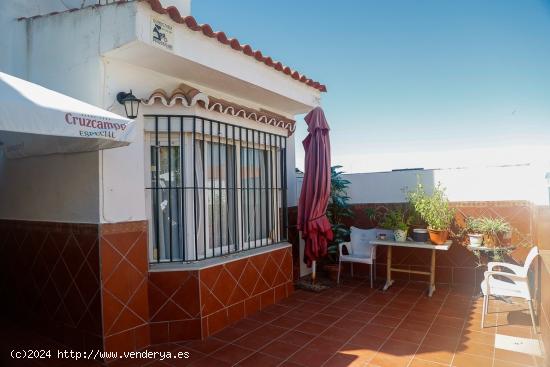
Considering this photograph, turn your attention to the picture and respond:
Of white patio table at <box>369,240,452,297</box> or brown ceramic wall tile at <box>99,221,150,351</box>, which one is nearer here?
brown ceramic wall tile at <box>99,221,150,351</box>

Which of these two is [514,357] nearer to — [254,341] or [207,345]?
[254,341]

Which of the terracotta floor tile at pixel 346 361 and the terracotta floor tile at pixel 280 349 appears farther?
the terracotta floor tile at pixel 280 349

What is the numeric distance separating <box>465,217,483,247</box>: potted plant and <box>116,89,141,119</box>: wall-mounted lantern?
511 cm

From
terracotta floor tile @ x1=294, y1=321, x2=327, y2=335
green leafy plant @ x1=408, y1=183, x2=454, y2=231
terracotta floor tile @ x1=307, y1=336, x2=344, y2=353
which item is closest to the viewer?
terracotta floor tile @ x1=307, y1=336, x2=344, y2=353

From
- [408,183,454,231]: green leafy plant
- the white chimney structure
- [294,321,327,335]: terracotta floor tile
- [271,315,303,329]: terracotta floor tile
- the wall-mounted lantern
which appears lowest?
[294,321,327,335]: terracotta floor tile

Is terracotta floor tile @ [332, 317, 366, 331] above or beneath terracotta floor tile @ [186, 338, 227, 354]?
beneath

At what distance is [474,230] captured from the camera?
577cm

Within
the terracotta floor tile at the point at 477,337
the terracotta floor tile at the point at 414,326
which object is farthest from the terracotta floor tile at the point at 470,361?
the terracotta floor tile at the point at 414,326

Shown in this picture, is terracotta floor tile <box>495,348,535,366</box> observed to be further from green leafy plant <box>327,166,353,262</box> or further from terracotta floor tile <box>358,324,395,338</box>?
green leafy plant <box>327,166,353,262</box>

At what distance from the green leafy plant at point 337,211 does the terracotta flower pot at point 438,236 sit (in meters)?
1.55

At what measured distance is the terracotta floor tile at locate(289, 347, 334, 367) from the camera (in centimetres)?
340

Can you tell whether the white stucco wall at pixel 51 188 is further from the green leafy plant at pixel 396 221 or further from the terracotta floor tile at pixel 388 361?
the green leafy plant at pixel 396 221

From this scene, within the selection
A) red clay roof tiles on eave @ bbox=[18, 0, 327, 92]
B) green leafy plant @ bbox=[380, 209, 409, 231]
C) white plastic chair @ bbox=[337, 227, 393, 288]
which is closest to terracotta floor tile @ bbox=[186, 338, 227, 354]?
white plastic chair @ bbox=[337, 227, 393, 288]

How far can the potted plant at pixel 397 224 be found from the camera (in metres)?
5.82
